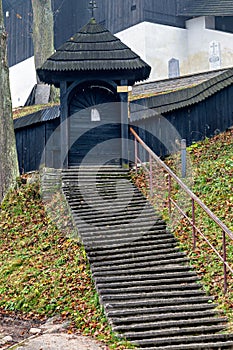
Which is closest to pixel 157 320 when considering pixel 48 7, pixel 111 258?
pixel 111 258

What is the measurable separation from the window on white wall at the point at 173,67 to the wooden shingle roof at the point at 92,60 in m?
14.5

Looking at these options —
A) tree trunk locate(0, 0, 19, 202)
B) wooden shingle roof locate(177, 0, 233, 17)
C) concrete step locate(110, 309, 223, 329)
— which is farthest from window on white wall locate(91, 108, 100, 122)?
wooden shingle roof locate(177, 0, 233, 17)

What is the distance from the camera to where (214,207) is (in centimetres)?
1389

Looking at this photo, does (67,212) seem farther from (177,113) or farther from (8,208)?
(177,113)

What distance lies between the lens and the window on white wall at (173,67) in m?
32.7

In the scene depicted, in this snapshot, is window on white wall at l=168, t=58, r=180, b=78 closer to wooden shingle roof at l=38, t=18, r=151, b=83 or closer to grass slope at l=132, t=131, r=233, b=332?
grass slope at l=132, t=131, r=233, b=332

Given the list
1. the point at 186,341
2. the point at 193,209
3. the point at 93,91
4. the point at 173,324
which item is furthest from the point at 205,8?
the point at 186,341

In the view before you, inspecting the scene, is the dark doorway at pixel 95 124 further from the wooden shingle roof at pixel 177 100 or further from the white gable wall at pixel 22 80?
the white gable wall at pixel 22 80

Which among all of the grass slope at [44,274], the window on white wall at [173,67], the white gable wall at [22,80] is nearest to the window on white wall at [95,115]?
the grass slope at [44,274]

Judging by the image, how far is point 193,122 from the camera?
1877 cm

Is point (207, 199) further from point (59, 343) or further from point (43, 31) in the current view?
point (43, 31)

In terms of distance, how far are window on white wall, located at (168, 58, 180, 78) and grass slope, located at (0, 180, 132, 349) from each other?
17.9 metres

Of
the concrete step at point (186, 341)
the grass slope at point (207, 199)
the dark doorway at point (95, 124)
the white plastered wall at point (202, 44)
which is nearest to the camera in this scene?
the concrete step at point (186, 341)

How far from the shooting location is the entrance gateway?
17.7 meters
